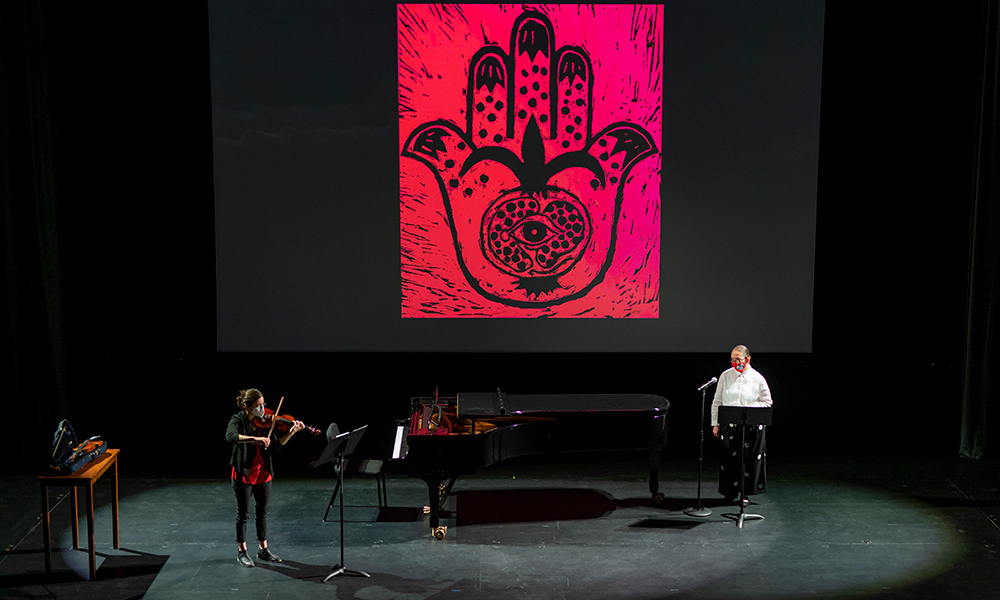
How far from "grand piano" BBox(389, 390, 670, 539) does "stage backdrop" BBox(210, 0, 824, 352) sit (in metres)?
1.15

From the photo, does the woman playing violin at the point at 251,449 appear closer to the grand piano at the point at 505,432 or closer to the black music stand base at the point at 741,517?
the grand piano at the point at 505,432

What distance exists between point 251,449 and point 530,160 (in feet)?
10.7

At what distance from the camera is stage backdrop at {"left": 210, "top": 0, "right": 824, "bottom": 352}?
6547 millimetres

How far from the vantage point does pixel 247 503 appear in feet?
15.7

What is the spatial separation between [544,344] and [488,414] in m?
1.59

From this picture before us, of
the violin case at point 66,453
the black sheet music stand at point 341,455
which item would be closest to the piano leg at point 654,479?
the black sheet music stand at point 341,455

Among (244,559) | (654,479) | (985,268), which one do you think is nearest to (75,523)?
(244,559)

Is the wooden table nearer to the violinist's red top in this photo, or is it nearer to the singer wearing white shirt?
the violinist's red top

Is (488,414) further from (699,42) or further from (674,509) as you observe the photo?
(699,42)

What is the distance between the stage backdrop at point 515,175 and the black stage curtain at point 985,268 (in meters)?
1.55

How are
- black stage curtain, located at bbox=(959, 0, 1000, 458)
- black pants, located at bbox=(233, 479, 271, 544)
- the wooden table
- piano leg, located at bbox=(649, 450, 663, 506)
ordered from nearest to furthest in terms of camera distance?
the wooden table
black pants, located at bbox=(233, 479, 271, 544)
piano leg, located at bbox=(649, 450, 663, 506)
black stage curtain, located at bbox=(959, 0, 1000, 458)

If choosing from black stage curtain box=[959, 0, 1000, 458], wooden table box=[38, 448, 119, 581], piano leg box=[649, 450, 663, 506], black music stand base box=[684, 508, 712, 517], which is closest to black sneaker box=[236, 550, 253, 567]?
wooden table box=[38, 448, 119, 581]

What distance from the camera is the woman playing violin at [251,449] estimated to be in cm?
468

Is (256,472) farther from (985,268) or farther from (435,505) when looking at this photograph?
(985,268)
